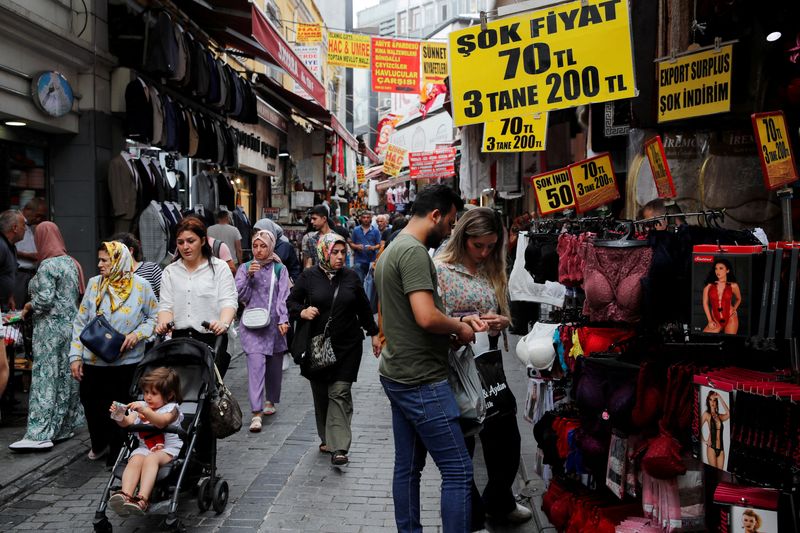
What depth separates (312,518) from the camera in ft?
17.3

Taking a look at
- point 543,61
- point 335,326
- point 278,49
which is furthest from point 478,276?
point 278,49

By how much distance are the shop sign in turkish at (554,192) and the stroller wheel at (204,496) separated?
3737 millimetres

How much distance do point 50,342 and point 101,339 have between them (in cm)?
123

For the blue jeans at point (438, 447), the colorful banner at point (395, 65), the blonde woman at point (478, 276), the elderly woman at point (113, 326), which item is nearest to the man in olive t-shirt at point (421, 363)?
the blue jeans at point (438, 447)

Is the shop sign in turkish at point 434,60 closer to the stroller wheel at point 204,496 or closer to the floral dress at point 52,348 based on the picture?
the floral dress at point 52,348

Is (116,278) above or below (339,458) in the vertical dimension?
above

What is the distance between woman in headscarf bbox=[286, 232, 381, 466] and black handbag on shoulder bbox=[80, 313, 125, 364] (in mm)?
1542

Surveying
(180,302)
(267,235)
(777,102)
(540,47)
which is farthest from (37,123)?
(777,102)

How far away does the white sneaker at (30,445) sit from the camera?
6.64m

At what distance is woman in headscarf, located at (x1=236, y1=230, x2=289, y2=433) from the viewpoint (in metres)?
7.78

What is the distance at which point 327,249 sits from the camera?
6680mm

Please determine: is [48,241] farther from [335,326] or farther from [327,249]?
[335,326]

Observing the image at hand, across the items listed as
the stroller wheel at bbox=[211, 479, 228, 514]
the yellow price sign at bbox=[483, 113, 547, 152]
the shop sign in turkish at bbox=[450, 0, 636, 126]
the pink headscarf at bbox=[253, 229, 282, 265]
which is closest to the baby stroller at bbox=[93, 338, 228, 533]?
the stroller wheel at bbox=[211, 479, 228, 514]

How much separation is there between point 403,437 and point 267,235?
425 centimetres
